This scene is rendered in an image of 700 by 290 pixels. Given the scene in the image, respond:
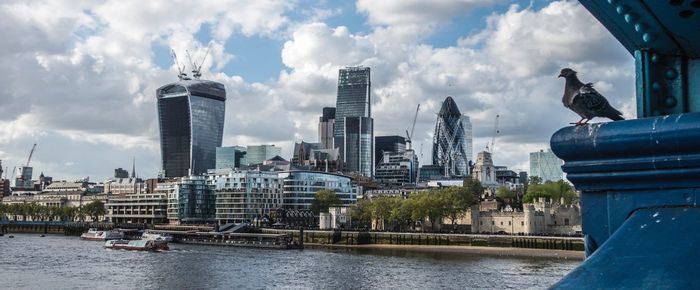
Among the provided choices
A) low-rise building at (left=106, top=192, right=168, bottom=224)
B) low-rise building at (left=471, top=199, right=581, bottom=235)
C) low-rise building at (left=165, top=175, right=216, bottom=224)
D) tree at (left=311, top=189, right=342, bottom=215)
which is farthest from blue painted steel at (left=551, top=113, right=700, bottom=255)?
low-rise building at (left=106, top=192, right=168, bottom=224)

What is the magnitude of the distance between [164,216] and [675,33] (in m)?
191

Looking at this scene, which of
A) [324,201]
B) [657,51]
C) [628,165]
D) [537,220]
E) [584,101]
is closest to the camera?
[628,165]

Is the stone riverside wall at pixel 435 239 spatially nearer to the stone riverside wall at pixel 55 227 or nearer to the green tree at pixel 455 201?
the green tree at pixel 455 201

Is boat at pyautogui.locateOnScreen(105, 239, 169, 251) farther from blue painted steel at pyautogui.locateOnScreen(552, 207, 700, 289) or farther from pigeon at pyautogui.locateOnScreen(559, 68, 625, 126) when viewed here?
blue painted steel at pyautogui.locateOnScreen(552, 207, 700, 289)

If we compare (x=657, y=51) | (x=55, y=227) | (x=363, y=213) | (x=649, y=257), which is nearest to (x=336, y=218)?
(x=363, y=213)

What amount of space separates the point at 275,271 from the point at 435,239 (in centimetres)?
4561

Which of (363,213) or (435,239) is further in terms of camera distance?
(363,213)

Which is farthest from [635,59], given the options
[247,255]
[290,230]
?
[290,230]

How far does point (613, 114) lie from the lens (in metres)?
5.82

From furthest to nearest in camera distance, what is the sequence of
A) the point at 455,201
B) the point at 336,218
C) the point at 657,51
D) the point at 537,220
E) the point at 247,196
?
the point at 247,196, the point at 336,218, the point at 455,201, the point at 537,220, the point at 657,51

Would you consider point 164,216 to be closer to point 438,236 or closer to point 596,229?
point 438,236

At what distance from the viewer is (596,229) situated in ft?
18.1

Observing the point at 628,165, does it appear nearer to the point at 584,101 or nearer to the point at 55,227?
the point at 584,101

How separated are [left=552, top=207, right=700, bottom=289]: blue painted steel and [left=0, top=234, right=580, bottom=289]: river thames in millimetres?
50146
